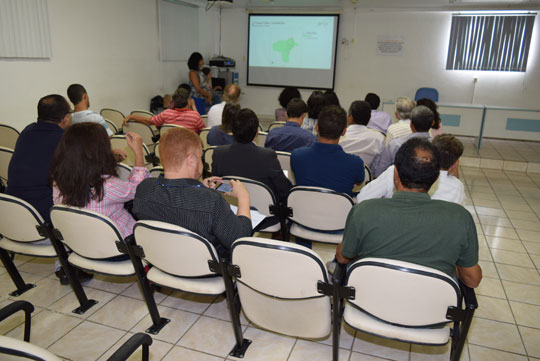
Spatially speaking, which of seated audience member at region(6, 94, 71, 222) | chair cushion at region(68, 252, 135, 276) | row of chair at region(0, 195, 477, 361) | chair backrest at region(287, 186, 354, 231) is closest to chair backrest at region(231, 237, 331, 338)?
row of chair at region(0, 195, 477, 361)

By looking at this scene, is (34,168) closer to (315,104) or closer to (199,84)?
(315,104)

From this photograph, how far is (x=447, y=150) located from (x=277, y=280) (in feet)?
4.73

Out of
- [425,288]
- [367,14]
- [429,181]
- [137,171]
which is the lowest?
[425,288]

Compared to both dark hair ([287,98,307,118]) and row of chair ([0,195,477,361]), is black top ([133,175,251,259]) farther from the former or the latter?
dark hair ([287,98,307,118])

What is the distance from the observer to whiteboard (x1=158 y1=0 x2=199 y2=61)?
762 centimetres

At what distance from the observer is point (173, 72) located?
26.9 ft

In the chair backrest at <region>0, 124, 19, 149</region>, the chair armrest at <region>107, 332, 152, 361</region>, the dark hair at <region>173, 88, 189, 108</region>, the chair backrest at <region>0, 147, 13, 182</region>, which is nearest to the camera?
the chair armrest at <region>107, 332, 152, 361</region>

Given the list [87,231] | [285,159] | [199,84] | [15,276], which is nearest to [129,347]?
[87,231]

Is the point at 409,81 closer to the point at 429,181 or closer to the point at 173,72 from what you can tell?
the point at 173,72

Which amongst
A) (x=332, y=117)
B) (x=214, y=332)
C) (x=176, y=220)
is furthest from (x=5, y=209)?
(x=332, y=117)

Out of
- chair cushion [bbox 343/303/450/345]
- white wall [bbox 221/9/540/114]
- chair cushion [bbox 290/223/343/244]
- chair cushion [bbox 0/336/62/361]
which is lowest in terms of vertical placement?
chair cushion [bbox 343/303/450/345]

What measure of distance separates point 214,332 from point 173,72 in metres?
6.97

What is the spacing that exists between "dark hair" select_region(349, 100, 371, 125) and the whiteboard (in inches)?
214

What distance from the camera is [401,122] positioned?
410 centimetres
